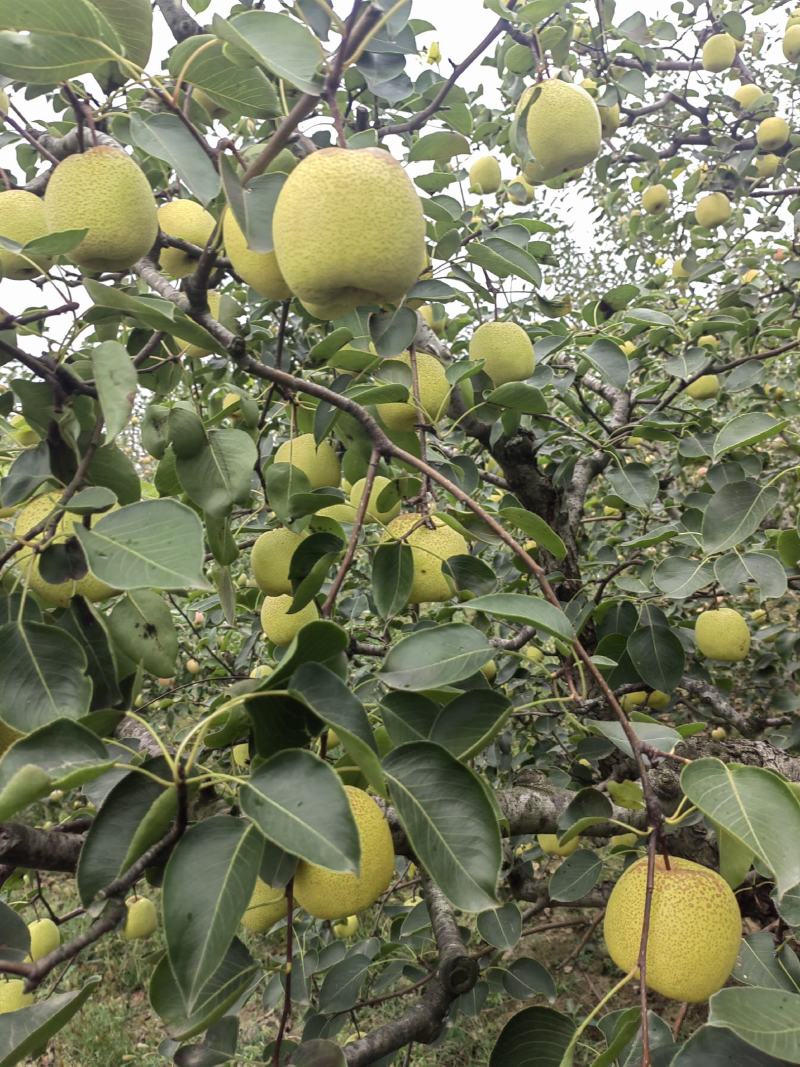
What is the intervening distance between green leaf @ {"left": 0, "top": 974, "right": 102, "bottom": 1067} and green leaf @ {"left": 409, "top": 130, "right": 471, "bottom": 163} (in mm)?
1395

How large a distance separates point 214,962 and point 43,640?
14.5 inches

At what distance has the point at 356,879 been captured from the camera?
83 cm

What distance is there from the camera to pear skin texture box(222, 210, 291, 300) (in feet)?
3.44

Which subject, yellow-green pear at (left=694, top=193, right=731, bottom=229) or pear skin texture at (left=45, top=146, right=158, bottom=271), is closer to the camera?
pear skin texture at (left=45, top=146, right=158, bottom=271)

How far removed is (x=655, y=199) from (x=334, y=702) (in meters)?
3.33

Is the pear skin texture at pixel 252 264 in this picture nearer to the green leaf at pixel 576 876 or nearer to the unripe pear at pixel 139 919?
the green leaf at pixel 576 876

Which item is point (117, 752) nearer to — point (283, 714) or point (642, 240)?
point (283, 714)

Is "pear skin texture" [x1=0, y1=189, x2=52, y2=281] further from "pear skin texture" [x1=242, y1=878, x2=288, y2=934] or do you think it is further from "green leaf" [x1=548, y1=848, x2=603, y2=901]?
"green leaf" [x1=548, y1=848, x2=603, y2=901]

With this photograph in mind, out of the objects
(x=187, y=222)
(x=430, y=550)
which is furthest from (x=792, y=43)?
(x=430, y=550)

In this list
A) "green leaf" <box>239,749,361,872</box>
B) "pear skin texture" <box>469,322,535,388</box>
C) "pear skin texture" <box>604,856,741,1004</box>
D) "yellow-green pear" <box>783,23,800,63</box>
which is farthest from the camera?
"yellow-green pear" <box>783,23,800,63</box>

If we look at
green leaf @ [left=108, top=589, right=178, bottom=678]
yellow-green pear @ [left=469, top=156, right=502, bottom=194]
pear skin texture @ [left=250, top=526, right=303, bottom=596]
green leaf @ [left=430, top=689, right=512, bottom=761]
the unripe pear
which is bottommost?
the unripe pear

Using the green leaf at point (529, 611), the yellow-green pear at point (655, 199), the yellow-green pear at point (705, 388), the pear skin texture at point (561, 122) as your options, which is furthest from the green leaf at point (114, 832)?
the yellow-green pear at point (655, 199)

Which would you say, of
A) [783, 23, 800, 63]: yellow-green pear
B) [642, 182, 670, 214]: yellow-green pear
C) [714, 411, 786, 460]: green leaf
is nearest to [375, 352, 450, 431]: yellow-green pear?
[714, 411, 786, 460]: green leaf

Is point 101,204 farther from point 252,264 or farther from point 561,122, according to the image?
point 561,122
